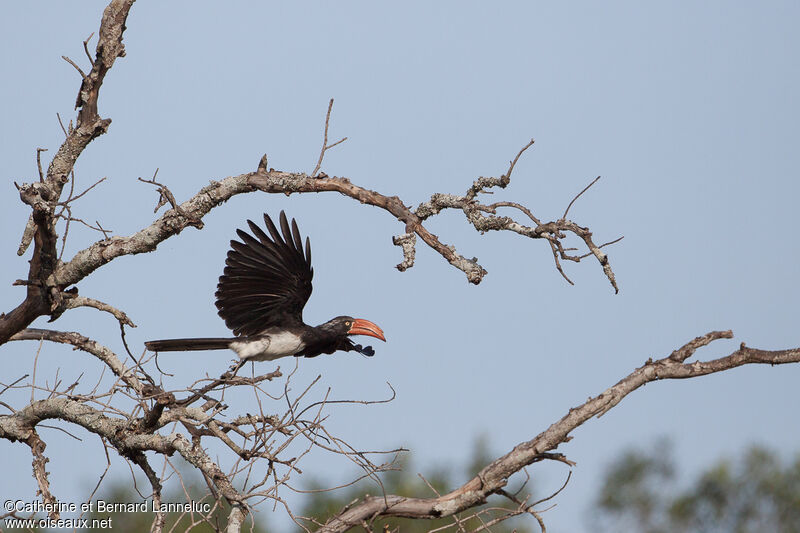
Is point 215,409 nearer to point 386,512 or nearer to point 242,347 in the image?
point 386,512

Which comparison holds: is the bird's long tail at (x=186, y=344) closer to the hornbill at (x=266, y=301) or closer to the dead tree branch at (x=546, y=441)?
the hornbill at (x=266, y=301)

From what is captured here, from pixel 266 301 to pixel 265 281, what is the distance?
169 millimetres

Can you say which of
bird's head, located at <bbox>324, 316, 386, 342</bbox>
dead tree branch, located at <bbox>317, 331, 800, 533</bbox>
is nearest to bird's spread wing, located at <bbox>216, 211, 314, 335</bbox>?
bird's head, located at <bbox>324, 316, 386, 342</bbox>

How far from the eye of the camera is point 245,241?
565 cm

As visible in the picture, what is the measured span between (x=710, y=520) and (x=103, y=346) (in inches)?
754

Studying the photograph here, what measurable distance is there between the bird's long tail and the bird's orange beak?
2.82 feet

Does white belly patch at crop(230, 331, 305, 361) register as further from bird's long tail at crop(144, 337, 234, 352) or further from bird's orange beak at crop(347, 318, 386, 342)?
bird's orange beak at crop(347, 318, 386, 342)

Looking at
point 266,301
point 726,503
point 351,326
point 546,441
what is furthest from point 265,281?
point 726,503

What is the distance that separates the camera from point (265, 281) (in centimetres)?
584

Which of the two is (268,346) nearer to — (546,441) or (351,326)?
(351,326)

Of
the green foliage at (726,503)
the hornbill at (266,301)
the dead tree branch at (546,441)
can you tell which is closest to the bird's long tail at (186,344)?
the hornbill at (266,301)

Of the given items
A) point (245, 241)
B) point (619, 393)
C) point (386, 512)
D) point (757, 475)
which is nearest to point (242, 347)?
point (245, 241)

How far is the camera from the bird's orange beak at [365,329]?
20.5 ft

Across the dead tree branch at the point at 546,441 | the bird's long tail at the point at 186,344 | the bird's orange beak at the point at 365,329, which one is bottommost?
the dead tree branch at the point at 546,441
